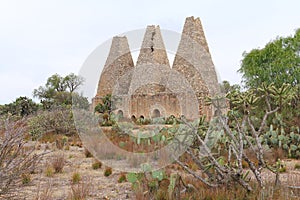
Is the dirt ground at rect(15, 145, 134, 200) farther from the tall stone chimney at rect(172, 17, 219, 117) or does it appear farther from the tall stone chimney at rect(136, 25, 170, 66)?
the tall stone chimney at rect(136, 25, 170, 66)

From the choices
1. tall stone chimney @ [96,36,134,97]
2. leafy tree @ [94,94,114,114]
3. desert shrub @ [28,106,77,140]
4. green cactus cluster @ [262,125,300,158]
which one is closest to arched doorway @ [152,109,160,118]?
tall stone chimney @ [96,36,134,97]

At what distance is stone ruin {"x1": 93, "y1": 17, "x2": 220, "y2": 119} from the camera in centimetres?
1770

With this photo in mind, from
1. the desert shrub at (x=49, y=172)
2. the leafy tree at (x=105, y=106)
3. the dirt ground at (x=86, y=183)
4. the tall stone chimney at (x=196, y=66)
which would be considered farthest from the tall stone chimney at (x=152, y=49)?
the desert shrub at (x=49, y=172)

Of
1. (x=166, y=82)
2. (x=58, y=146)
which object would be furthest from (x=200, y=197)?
(x=166, y=82)

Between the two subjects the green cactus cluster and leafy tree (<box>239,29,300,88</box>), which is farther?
leafy tree (<box>239,29,300,88</box>)

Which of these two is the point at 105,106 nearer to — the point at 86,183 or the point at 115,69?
the point at 115,69

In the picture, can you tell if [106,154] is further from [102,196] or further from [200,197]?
[200,197]

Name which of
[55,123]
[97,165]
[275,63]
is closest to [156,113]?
[55,123]

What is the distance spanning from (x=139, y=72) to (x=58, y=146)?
9.95 metres

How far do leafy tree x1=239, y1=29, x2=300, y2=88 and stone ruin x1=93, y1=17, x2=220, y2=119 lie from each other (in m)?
5.29

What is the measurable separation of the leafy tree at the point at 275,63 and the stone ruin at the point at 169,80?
17.4ft

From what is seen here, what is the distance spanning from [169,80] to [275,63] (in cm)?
800

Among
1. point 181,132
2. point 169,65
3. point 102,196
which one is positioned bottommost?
point 102,196

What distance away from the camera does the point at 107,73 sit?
20.7m
